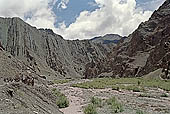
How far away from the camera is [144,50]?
111 metres

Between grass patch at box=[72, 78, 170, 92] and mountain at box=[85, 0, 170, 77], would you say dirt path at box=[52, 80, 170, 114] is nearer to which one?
grass patch at box=[72, 78, 170, 92]

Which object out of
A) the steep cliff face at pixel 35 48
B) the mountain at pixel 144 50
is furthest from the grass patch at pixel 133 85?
the steep cliff face at pixel 35 48

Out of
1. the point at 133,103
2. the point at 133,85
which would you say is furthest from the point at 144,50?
the point at 133,103

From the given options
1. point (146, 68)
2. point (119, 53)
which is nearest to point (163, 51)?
point (146, 68)

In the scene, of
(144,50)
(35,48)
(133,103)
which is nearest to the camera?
(133,103)

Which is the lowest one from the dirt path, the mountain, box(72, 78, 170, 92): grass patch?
the dirt path

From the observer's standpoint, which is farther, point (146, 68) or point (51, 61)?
point (51, 61)

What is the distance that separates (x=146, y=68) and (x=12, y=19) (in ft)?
349

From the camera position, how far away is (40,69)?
5595 inches

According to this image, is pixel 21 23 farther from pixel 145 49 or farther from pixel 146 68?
pixel 146 68

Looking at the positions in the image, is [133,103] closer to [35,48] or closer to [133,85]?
[133,85]

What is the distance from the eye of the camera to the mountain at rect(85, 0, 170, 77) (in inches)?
A: 3629

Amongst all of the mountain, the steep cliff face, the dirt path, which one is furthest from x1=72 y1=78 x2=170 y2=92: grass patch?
the steep cliff face

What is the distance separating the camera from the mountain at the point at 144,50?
92.2 meters
